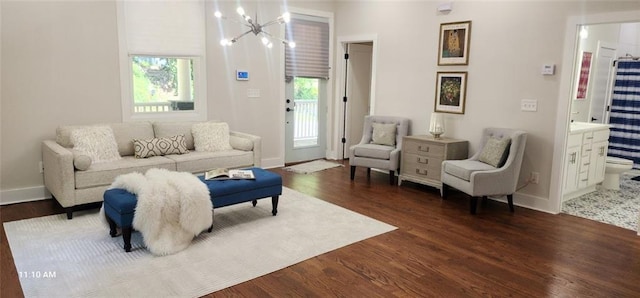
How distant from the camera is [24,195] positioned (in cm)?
461

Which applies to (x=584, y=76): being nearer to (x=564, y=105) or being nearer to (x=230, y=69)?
(x=564, y=105)

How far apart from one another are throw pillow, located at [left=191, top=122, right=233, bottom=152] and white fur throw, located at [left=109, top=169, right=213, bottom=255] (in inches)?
66.5

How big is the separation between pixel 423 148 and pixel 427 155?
11 cm

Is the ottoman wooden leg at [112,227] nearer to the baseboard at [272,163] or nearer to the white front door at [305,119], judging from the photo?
the baseboard at [272,163]

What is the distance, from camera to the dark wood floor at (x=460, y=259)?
2865 millimetres

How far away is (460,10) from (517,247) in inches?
121

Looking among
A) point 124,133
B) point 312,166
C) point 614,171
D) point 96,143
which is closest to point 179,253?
point 96,143

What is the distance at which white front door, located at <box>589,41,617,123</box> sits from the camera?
628cm

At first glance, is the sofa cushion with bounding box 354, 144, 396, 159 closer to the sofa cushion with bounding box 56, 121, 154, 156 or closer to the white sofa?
the white sofa

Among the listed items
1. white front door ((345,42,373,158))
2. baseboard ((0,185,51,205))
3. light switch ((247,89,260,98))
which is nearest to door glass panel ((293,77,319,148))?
white front door ((345,42,373,158))

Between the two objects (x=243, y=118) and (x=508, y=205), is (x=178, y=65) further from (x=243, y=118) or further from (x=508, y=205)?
(x=508, y=205)

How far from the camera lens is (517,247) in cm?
362

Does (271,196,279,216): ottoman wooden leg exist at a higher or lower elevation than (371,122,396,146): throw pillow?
lower

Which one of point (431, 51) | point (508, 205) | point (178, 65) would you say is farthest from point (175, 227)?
point (431, 51)
